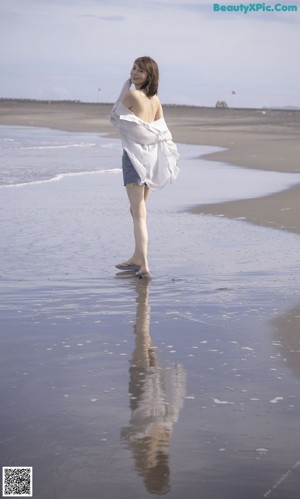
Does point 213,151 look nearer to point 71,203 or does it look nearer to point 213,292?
point 71,203

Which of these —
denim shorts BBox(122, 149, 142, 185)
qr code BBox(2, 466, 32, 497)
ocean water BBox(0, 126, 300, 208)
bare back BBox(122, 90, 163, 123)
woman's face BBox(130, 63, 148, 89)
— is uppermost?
woman's face BBox(130, 63, 148, 89)

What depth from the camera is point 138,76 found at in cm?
768

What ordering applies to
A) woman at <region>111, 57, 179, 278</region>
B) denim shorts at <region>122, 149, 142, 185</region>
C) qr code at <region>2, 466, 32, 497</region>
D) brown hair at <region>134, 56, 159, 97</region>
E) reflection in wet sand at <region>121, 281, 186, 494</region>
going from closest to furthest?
qr code at <region>2, 466, 32, 497</region>, reflection in wet sand at <region>121, 281, 186, 494</region>, brown hair at <region>134, 56, 159, 97</region>, woman at <region>111, 57, 179, 278</region>, denim shorts at <region>122, 149, 142, 185</region>

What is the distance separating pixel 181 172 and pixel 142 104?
986cm

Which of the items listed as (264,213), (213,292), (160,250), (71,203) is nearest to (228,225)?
(264,213)

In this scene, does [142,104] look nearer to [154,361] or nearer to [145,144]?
[145,144]

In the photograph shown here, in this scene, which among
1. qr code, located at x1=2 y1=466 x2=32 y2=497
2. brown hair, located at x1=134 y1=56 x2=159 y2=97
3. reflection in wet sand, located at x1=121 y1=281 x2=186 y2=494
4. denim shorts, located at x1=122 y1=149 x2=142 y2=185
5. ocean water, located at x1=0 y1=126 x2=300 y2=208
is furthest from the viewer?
ocean water, located at x1=0 y1=126 x2=300 y2=208

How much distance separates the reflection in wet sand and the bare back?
2.62m

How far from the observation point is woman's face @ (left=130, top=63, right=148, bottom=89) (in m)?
7.64

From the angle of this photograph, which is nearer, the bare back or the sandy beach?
the sandy beach

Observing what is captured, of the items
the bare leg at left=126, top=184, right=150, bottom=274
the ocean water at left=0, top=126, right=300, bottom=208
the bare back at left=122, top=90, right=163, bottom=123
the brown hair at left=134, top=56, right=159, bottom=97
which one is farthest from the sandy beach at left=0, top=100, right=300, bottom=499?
the ocean water at left=0, top=126, right=300, bottom=208

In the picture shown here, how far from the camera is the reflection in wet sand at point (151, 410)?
3.54 meters

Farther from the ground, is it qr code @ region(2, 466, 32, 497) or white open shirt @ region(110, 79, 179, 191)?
white open shirt @ region(110, 79, 179, 191)

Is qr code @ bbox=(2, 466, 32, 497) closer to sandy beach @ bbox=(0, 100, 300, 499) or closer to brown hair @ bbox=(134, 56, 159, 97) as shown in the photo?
sandy beach @ bbox=(0, 100, 300, 499)
